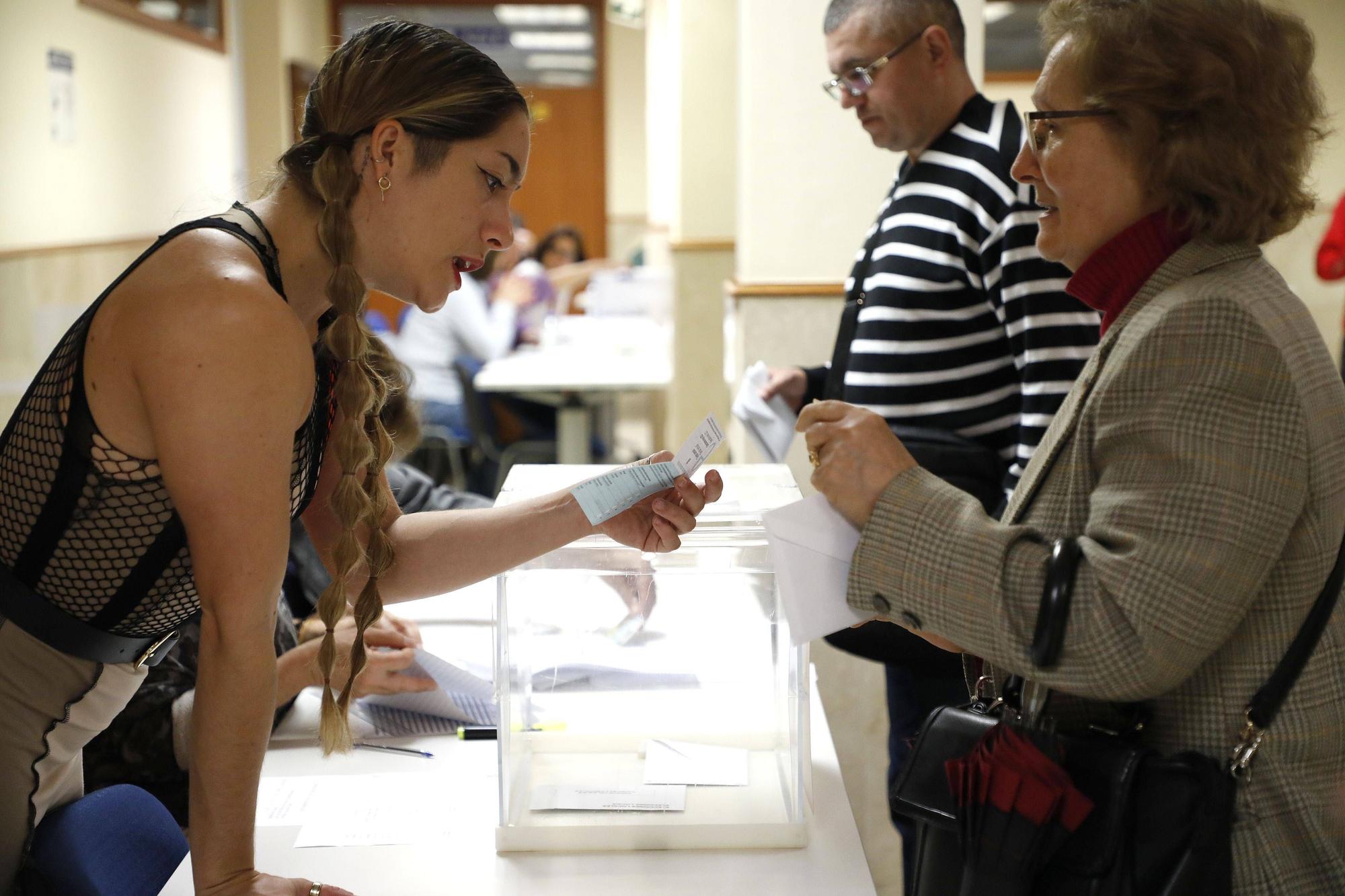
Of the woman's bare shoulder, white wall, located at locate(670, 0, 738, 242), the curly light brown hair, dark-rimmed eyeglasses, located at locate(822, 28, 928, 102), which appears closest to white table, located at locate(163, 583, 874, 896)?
the woman's bare shoulder

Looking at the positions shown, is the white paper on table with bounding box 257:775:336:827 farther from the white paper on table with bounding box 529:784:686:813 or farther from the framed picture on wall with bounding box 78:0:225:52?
the framed picture on wall with bounding box 78:0:225:52

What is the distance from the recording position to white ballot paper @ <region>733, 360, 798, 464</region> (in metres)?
2.44

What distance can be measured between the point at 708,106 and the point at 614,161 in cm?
627

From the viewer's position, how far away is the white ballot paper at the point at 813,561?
118 centimetres

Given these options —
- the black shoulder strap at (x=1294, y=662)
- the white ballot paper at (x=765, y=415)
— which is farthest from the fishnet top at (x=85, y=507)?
the white ballot paper at (x=765, y=415)

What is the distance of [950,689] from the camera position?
212cm

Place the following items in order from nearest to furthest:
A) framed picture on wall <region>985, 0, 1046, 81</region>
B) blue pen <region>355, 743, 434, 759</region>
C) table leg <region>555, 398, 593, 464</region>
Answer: blue pen <region>355, 743, 434, 759</region>, table leg <region>555, 398, 593, 464</region>, framed picture on wall <region>985, 0, 1046, 81</region>

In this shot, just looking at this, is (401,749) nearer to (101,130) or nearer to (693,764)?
(693,764)

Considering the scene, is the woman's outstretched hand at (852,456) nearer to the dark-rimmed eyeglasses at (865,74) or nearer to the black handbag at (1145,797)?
the black handbag at (1145,797)

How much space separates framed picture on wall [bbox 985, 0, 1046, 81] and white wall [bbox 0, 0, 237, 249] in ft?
15.1

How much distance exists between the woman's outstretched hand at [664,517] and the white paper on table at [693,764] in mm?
254

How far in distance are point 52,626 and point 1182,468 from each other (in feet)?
3.52

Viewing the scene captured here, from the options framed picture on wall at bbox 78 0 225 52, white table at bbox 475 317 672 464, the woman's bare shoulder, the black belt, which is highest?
framed picture on wall at bbox 78 0 225 52

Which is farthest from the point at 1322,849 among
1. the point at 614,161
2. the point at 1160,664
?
the point at 614,161
